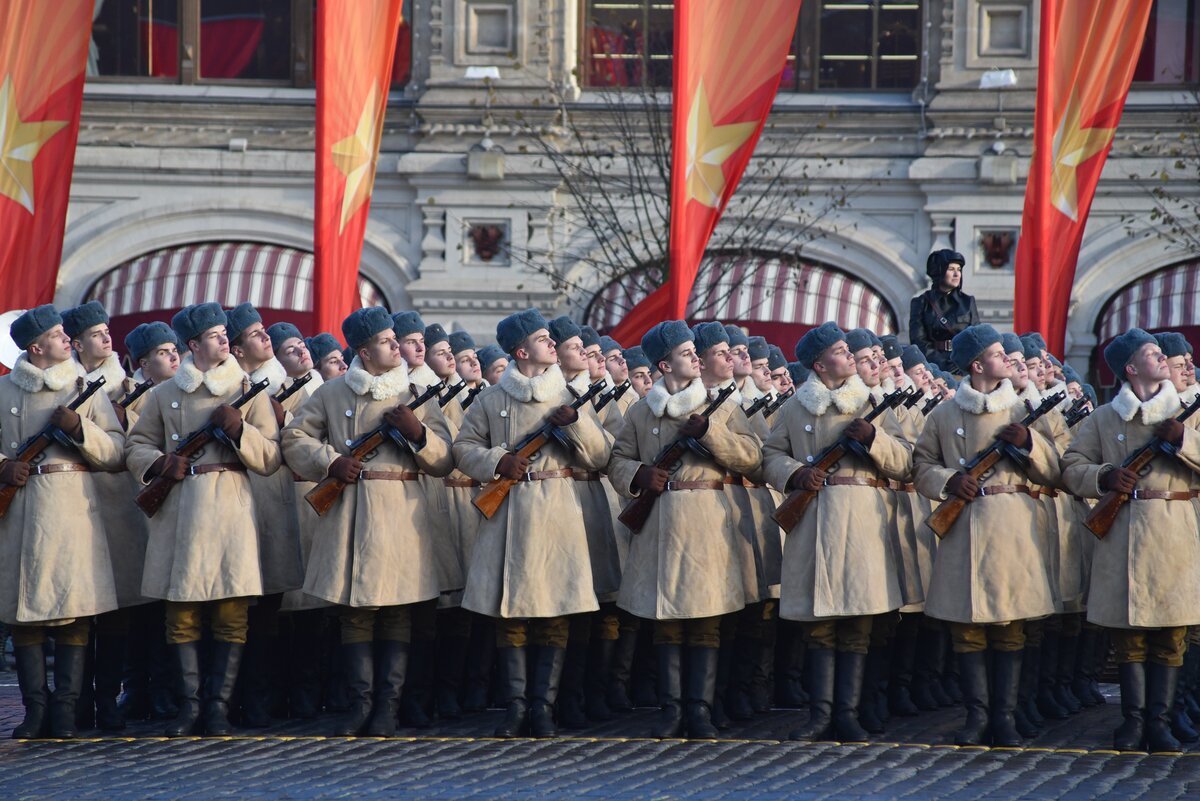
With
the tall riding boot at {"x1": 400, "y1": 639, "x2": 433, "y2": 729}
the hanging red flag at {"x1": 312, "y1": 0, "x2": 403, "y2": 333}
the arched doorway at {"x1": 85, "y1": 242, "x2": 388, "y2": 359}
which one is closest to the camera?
the tall riding boot at {"x1": 400, "y1": 639, "x2": 433, "y2": 729}

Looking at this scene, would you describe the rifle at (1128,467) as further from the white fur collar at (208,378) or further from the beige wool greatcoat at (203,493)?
the white fur collar at (208,378)

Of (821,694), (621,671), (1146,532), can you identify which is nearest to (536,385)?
(621,671)

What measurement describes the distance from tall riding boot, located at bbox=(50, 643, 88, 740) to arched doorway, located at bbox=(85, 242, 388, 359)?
13416 millimetres

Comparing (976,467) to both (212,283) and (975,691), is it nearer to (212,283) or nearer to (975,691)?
(975,691)

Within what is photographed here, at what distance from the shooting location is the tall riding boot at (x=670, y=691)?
A: 28.9 ft

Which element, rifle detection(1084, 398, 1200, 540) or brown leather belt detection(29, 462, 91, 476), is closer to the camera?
rifle detection(1084, 398, 1200, 540)

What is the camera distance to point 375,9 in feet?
43.0

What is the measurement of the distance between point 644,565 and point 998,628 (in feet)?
5.06

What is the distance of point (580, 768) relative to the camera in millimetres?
8031

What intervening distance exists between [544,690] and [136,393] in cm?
259

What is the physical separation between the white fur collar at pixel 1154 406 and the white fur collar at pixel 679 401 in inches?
70.3

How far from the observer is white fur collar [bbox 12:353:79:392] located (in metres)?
8.91

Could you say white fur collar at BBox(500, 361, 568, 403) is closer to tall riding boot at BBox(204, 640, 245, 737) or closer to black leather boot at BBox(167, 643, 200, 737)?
tall riding boot at BBox(204, 640, 245, 737)

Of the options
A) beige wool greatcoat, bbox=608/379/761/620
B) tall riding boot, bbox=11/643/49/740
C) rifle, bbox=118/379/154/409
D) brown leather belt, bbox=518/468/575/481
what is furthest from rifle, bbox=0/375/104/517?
beige wool greatcoat, bbox=608/379/761/620
